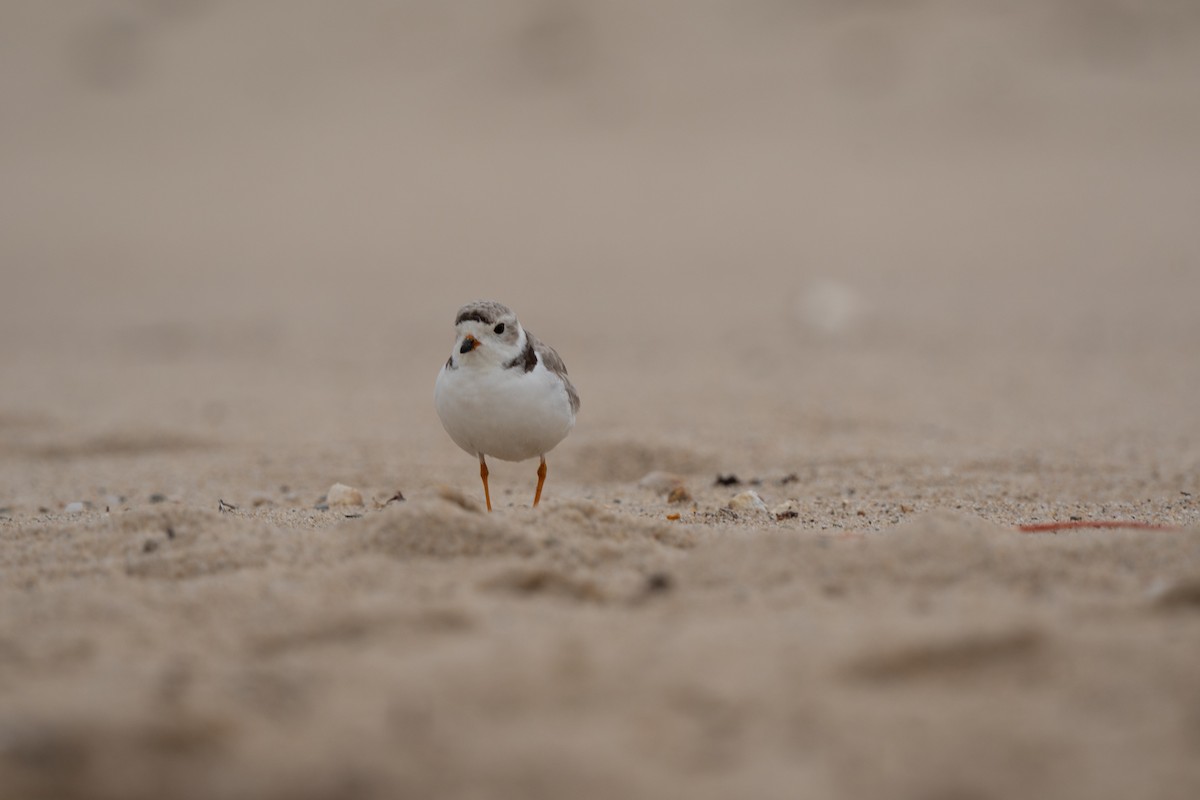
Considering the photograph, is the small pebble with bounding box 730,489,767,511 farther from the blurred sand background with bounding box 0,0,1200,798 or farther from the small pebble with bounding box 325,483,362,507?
the small pebble with bounding box 325,483,362,507

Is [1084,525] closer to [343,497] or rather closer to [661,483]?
[661,483]

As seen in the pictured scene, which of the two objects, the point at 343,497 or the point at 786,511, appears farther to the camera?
the point at 343,497

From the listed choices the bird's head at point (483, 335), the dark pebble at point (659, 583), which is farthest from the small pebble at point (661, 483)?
the dark pebble at point (659, 583)

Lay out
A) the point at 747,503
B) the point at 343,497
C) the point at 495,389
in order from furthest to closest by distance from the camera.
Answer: the point at 343,497 → the point at 747,503 → the point at 495,389

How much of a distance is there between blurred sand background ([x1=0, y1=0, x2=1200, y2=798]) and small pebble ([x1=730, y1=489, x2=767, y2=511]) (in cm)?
26

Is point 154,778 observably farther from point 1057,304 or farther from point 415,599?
point 1057,304

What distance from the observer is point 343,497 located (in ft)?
A: 14.9

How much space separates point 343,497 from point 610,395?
3.91 m

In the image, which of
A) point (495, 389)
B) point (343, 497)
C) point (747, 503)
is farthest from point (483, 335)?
point (747, 503)

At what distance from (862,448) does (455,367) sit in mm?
2542

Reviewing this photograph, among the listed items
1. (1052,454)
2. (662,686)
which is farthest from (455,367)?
(1052,454)

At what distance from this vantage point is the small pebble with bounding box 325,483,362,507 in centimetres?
451

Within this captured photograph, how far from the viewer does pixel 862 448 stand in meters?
5.90

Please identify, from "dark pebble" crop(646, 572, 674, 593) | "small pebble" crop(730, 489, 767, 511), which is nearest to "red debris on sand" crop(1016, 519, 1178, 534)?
"small pebble" crop(730, 489, 767, 511)
